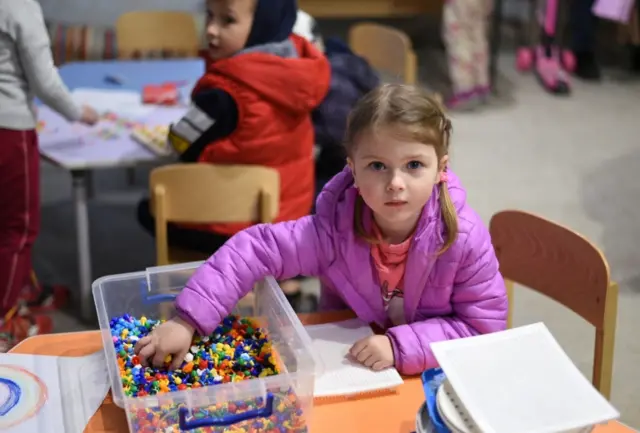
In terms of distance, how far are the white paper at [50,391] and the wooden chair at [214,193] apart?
911mm

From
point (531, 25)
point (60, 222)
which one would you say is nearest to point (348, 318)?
point (60, 222)

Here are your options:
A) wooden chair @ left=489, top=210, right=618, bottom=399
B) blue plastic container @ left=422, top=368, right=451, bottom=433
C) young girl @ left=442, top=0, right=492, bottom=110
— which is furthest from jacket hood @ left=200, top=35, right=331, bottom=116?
young girl @ left=442, top=0, right=492, bottom=110

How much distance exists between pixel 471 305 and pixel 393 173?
0.96 ft

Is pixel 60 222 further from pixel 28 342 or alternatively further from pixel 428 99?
pixel 428 99

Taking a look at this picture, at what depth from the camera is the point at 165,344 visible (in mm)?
1438

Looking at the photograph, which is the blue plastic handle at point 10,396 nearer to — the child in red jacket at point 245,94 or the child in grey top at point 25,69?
the child in red jacket at point 245,94

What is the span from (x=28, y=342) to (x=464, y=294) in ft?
2.57

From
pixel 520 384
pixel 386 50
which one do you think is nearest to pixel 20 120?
pixel 386 50

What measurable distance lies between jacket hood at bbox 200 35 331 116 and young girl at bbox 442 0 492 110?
2.51m

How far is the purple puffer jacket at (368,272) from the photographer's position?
4.98ft

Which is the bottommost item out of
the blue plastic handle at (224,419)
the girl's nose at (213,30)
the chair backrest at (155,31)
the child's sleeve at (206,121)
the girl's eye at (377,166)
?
the chair backrest at (155,31)

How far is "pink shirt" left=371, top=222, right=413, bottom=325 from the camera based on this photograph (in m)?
1.57

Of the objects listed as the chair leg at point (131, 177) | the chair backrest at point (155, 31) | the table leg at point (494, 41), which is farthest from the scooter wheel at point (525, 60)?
the chair leg at point (131, 177)

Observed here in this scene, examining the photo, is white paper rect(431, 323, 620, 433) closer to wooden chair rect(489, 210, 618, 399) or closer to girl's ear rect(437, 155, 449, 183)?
girl's ear rect(437, 155, 449, 183)
